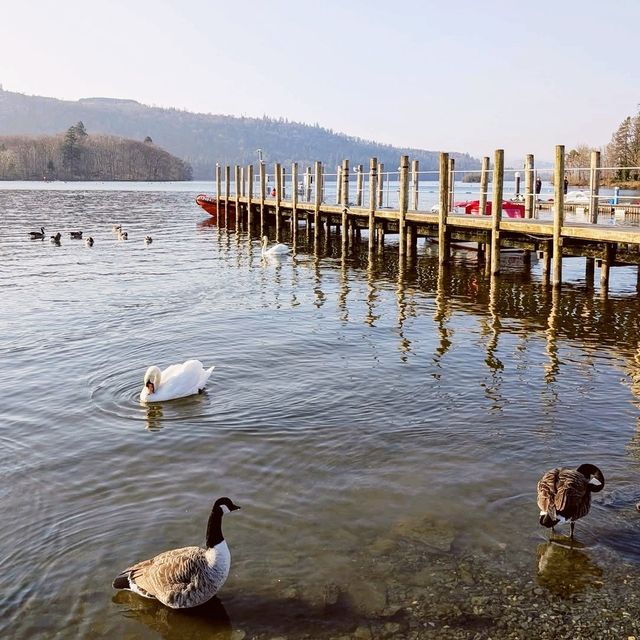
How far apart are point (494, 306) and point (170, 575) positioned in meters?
14.0

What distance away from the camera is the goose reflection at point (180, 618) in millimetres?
5559

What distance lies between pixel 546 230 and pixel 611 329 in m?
4.56

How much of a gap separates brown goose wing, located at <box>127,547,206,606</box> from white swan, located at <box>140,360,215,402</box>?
5126 millimetres

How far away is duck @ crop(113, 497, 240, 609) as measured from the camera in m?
5.74

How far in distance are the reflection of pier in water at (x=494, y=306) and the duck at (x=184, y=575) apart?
258 inches

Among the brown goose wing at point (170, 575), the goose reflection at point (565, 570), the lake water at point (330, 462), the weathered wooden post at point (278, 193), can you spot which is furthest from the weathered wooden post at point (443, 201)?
the brown goose wing at point (170, 575)

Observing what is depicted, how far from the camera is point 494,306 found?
18.3 m

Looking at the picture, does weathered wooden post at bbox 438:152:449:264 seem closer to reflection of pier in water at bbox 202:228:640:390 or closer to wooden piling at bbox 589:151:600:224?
reflection of pier in water at bbox 202:228:640:390

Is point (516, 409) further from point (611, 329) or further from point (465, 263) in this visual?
point (465, 263)

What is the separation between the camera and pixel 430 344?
14492mm

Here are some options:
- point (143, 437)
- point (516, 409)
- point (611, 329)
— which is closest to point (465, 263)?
point (611, 329)

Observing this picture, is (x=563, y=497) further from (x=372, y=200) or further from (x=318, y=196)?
(x=318, y=196)

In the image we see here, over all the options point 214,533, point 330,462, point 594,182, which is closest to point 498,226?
point 594,182

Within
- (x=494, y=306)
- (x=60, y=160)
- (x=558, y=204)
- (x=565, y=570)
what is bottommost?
(x=565, y=570)
